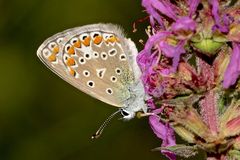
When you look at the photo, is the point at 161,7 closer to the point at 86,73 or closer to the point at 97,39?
the point at 97,39

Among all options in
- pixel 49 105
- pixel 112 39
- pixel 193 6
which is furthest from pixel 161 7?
pixel 49 105

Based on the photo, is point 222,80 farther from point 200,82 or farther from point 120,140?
point 120,140

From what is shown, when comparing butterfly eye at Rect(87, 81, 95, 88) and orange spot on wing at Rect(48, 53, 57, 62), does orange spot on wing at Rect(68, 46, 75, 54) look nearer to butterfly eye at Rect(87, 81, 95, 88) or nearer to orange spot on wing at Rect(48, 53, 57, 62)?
orange spot on wing at Rect(48, 53, 57, 62)

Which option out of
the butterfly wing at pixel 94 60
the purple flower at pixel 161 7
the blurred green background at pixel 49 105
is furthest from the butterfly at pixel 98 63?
the blurred green background at pixel 49 105

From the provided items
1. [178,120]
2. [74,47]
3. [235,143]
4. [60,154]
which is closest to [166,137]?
[178,120]

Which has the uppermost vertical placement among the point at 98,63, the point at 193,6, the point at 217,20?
the point at 193,6

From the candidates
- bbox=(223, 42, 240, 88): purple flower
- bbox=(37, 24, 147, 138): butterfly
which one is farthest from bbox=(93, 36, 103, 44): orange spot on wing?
bbox=(223, 42, 240, 88): purple flower

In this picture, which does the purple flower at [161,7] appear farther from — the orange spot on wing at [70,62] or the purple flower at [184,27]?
the orange spot on wing at [70,62]
